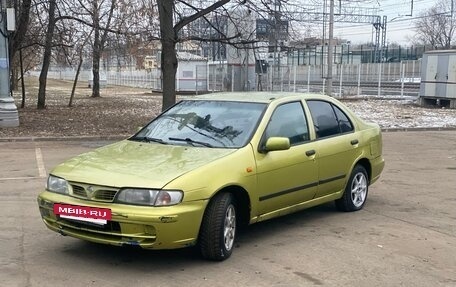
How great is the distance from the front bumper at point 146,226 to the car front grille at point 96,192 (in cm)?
Result: 4

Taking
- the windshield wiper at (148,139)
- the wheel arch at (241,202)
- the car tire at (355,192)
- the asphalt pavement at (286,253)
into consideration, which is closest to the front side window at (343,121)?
the car tire at (355,192)

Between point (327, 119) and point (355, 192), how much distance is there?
107 cm

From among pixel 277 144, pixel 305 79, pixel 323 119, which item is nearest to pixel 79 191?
pixel 277 144

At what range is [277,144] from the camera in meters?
5.50

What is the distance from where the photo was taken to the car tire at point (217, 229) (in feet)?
16.2

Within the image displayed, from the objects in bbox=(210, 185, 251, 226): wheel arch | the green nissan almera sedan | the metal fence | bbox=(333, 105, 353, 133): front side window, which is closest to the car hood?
the green nissan almera sedan

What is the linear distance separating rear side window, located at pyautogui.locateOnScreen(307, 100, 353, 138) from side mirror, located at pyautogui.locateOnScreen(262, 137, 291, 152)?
1058mm

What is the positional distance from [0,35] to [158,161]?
40.5 ft

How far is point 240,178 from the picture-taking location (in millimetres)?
5227

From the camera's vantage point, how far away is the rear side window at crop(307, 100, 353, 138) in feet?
21.6

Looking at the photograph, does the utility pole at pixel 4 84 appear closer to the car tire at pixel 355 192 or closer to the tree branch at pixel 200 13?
the tree branch at pixel 200 13

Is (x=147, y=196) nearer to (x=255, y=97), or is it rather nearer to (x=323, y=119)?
(x=255, y=97)

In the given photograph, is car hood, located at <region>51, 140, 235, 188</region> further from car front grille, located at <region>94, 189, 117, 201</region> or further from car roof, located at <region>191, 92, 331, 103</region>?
car roof, located at <region>191, 92, 331, 103</region>

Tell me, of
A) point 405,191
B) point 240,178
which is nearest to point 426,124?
point 405,191
